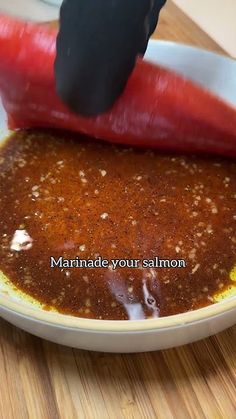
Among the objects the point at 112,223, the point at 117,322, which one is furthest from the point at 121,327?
the point at 112,223

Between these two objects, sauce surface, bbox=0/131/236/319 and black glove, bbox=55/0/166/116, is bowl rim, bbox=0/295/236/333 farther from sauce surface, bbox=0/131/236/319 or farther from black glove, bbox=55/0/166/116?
black glove, bbox=55/0/166/116

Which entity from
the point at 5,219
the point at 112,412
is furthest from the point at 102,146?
the point at 112,412

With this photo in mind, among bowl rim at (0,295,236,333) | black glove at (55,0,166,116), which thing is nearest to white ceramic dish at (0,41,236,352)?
bowl rim at (0,295,236,333)

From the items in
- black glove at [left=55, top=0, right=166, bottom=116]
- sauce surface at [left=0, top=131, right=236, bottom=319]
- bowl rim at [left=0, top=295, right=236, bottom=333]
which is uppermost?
black glove at [left=55, top=0, right=166, bottom=116]

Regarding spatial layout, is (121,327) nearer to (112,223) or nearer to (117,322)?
(117,322)

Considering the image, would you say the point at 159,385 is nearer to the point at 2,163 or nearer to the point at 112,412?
the point at 112,412

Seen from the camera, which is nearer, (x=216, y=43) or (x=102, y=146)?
(x=102, y=146)

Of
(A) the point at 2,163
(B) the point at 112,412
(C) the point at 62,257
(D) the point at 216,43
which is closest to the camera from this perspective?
(B) the point at 112,412
